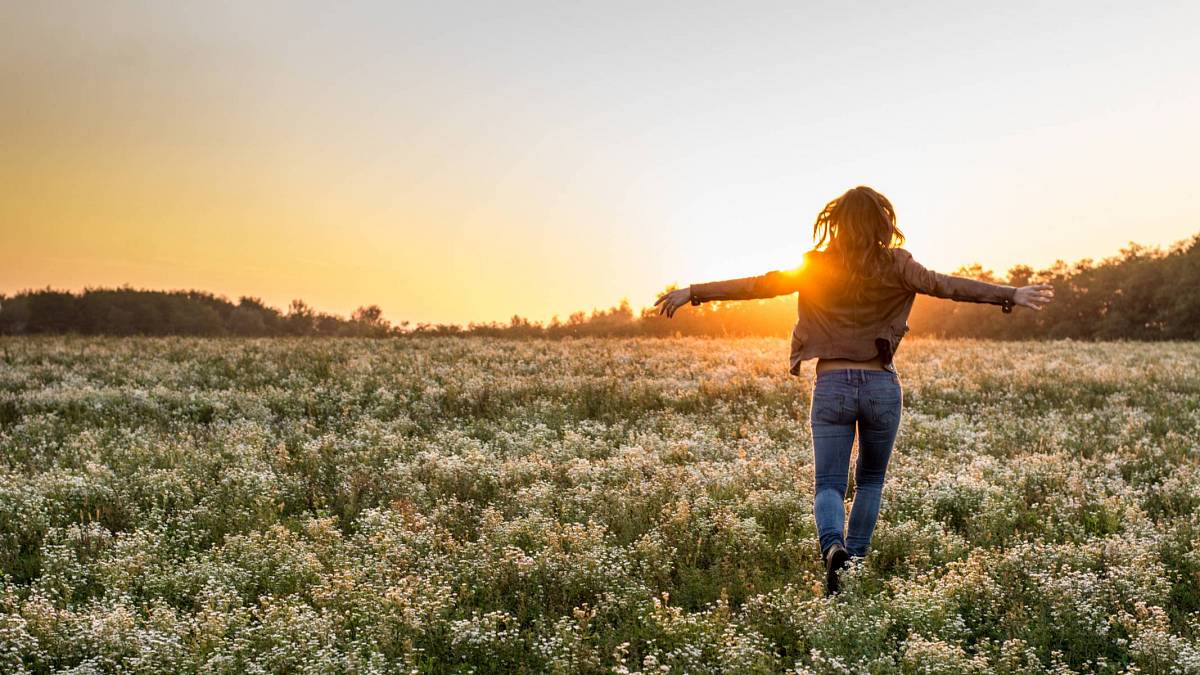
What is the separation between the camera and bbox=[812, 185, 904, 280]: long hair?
257 inches

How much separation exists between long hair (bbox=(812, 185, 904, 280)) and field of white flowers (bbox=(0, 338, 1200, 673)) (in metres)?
2.41

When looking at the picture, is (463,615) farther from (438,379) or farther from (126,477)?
(438,379)

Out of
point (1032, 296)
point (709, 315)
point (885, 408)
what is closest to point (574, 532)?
point (885, 408)

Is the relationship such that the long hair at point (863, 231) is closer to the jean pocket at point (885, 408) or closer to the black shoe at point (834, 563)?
the jean pocket at point (885, 408)

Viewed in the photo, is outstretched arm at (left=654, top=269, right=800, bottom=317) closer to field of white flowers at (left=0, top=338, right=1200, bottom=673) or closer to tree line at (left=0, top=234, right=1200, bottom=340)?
field of white flowers at (left=0, top=338, right=1200, bottom=673)

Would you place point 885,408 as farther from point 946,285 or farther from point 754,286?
point 754,286

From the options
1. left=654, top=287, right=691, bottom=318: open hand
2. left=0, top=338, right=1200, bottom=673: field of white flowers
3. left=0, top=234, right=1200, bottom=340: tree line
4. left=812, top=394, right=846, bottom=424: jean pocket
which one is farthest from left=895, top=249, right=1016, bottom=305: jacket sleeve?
left=0, top=234, right=1200, bottom=340: tree line

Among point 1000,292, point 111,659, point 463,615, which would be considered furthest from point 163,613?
point 1000,292

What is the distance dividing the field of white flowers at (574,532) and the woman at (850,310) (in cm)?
98

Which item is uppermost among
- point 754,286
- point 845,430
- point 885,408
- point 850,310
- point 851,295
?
point 754,286

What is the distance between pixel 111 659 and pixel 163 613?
0.53 m

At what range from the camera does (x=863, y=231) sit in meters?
6.50

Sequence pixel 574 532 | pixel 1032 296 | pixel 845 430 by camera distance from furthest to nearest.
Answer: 1. pixel 574 532
2. pixel 845 430
3. pixel 1032 296

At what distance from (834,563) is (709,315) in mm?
34876
